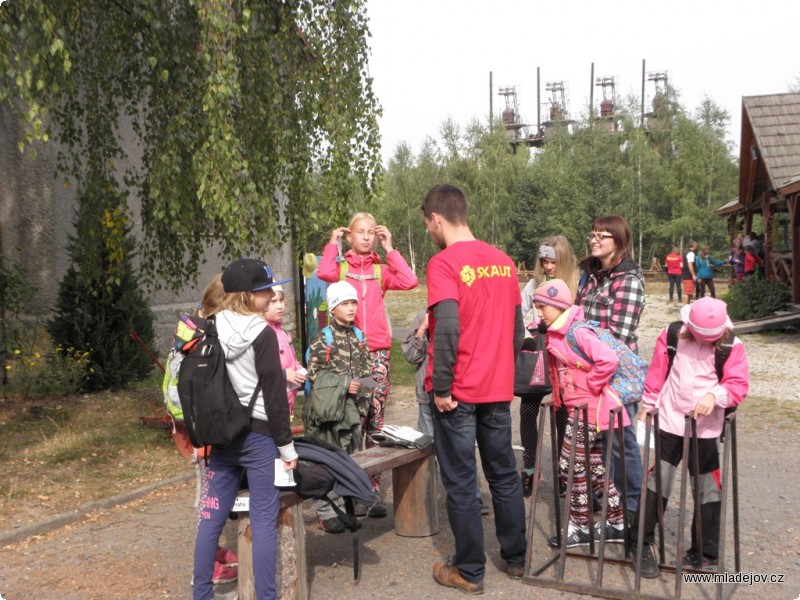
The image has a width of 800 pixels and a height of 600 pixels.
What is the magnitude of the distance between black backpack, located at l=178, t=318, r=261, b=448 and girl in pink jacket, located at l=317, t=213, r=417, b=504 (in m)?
1.88

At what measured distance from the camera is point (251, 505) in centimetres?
378

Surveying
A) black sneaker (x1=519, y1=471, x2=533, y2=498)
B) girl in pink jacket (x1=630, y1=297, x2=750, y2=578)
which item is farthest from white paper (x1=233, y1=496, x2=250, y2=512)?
black sneaker (x1=519, y1=471, x2=533, y2=498)

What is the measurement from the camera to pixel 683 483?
166 inches

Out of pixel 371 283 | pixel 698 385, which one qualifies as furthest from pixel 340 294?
pixel 698 385

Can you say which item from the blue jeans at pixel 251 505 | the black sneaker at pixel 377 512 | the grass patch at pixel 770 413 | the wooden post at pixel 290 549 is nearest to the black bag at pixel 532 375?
the black sneaker at pixel 377 512

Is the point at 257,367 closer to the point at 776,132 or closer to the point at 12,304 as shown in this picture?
the point at 12,304

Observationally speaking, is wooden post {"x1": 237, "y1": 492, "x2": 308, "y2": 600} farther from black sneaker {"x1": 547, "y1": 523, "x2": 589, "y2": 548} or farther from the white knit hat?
black sneaker {"x1": 547, "y1": 523, "x2": 589, "y2": 548}

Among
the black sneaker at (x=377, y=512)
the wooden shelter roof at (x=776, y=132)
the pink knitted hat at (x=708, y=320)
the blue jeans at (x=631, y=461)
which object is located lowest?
the black sneaker at (x=377, y=512)

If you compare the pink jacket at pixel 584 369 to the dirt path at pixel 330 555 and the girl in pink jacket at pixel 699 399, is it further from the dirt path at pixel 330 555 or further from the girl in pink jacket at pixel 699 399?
the dirt path at pixel 330 555

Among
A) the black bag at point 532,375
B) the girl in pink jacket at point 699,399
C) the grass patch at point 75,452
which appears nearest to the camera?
the girl in pink jacket at point 699,399

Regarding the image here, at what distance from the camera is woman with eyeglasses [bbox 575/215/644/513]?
A: 4.75m

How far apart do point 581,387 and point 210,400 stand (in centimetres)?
213

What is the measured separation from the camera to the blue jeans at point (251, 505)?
3742mm

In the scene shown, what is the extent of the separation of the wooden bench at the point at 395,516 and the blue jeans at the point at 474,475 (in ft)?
1.61
